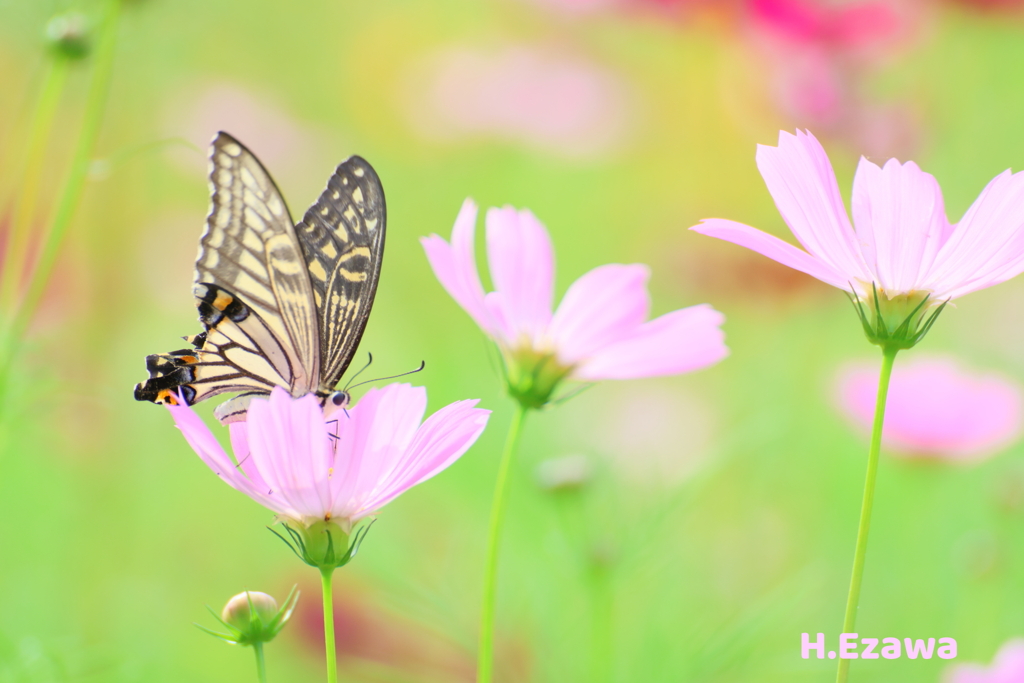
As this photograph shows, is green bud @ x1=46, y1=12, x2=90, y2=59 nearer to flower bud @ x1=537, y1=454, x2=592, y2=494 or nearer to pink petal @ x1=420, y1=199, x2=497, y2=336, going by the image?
pink petal @ x1=420, y1=199, x2=497, y2=336

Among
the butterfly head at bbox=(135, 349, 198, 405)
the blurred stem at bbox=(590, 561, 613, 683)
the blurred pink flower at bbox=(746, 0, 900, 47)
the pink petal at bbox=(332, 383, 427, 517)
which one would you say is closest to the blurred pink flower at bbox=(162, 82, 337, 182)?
the blurred pink flower at bbox=(746, 0, 900, 47)

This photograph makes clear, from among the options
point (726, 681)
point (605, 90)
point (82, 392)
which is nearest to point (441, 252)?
point (726, 681)

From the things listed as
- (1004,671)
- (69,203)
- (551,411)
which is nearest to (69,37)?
(69,203)

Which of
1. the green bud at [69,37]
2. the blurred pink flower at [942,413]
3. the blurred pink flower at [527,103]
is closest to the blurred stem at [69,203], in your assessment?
the green bud at [69,37]

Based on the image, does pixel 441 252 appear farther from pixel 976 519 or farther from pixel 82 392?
pixel 976 519

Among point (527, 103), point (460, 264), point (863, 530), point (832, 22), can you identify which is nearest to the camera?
point (863, 530)

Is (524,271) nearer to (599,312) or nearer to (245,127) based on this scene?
(599,312)

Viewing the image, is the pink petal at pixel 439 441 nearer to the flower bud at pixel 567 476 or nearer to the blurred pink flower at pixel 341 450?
the blurred pink flower at pixel 341 450
